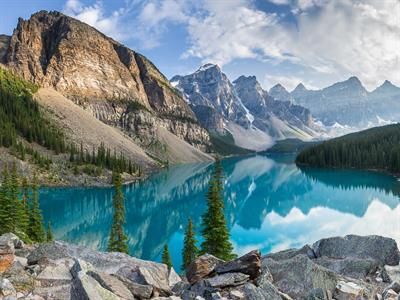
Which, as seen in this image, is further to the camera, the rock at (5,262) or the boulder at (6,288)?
the rock at (5,262)

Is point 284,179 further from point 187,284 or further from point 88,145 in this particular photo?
point 187,284

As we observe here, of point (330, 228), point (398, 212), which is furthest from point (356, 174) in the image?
point (330, 228)

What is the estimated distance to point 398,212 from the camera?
77250 mm

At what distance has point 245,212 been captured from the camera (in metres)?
83.1

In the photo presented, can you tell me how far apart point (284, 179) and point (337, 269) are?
457 feet

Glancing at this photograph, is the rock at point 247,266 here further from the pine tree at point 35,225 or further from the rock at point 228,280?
the pine tree at point 35,225

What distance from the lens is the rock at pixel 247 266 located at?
12492 millimetres

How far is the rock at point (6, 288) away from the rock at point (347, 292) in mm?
9489

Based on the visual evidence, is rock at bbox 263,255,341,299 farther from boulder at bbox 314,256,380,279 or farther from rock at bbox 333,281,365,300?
boulder at bbox 314,256,380,279

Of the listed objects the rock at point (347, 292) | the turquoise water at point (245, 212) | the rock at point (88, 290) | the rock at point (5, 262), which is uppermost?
the rock at point (88, 290)

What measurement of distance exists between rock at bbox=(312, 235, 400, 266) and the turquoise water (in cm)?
3142

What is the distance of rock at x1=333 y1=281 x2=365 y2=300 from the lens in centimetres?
1044

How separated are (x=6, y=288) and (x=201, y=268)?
7.49 m

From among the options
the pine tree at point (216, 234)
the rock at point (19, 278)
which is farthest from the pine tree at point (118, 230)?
the rock at point (19, 278)
